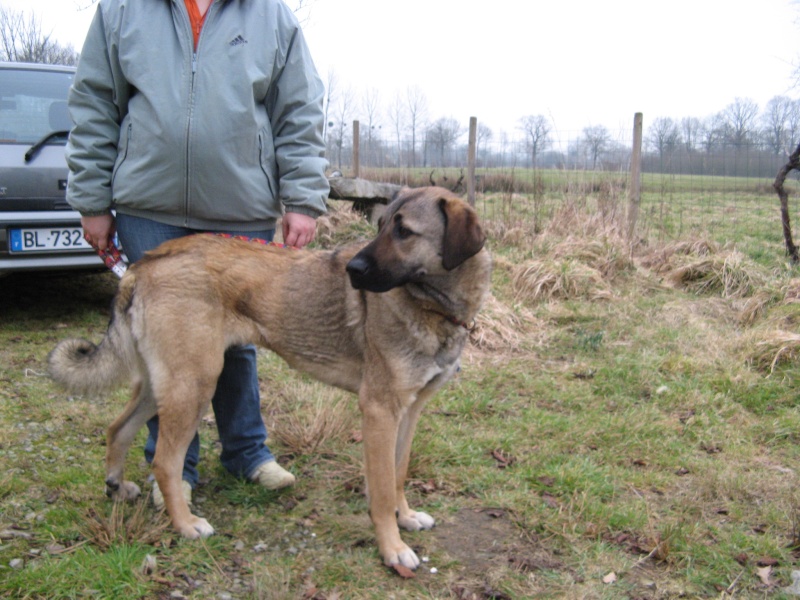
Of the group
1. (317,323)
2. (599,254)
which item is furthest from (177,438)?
(599,254)

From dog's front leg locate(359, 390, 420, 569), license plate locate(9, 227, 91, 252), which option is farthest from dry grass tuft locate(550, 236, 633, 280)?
dog's front leg locate(359, 390, 420, 569)

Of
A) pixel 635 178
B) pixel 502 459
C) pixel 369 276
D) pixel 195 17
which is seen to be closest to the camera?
pixel 369 276

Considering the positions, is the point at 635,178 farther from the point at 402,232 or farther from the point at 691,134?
the point at 402,232

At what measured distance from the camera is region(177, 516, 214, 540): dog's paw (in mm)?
2799

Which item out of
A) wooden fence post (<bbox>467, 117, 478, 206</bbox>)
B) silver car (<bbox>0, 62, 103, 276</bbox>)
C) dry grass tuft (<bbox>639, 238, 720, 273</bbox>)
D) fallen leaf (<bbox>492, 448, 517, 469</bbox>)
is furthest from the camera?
wooden fence post (<bbox>467, 117, 478, 206</bbox>)

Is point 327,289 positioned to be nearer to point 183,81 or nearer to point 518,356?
point 183,81

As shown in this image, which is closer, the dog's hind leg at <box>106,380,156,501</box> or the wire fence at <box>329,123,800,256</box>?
the dog's hind leg at <box>106,380,156,501</box>

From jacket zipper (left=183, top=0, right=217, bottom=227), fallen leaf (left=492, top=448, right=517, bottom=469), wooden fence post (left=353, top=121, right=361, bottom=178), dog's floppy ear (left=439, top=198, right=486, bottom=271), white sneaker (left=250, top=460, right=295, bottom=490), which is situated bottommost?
fallen leaf (left=492, top=448, right=517, bottom=469)

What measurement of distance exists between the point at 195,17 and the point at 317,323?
4.51 feet

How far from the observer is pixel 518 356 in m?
5.50

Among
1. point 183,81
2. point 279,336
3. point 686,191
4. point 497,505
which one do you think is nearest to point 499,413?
point 497,505

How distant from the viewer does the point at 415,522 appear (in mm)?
3000

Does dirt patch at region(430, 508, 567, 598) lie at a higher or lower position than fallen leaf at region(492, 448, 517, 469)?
lower

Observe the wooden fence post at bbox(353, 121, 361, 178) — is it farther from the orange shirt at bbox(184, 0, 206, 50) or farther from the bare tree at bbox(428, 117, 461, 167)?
the orange shirt at bbox(184, 0, 206, 50)
